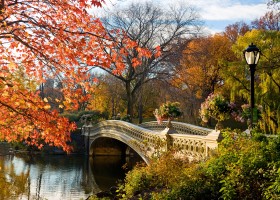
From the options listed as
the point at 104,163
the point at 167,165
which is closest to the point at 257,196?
the point at 167,165

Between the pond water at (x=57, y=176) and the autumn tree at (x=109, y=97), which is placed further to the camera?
the autumn tree at (x=109, y=97)

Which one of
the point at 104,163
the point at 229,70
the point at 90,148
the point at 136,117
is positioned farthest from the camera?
the point at 136,117

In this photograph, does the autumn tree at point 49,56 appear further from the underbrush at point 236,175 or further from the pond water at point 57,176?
the pond water at point 57,176

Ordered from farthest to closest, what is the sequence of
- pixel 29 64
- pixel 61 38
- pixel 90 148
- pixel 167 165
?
pixel 90 148 → pixel 167 165 → pixel 29 64 → pixel 61 38

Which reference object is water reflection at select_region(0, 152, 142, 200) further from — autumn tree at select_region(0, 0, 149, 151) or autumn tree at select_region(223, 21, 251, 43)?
autumn tree at select_region(223, 21, 251, 43)

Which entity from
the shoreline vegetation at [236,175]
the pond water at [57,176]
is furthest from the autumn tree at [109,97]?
the shoreline vegetation at [236,175]

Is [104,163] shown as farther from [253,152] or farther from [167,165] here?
[253,152]

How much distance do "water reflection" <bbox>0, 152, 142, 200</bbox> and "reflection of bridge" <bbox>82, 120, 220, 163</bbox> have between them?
81.6 inches

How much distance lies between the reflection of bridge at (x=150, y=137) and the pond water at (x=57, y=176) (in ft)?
5.86

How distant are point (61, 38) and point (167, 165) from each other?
4.38 m

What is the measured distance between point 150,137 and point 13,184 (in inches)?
264

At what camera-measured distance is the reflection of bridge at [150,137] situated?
12.0 m

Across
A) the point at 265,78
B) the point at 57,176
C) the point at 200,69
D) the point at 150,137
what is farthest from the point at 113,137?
the point at 200,69

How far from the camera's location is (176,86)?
3103 cm
